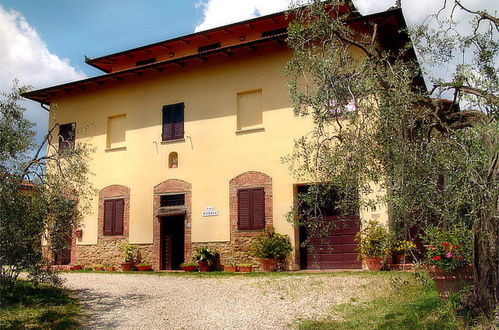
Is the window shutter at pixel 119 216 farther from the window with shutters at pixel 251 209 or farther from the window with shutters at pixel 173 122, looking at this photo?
the window with shutters at pixel 251 209

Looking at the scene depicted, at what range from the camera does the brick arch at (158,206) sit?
16.4 meters

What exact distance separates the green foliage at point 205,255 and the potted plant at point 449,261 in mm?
8840

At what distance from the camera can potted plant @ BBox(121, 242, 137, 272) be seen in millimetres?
16872

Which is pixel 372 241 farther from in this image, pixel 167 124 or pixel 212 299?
pixel 167 124

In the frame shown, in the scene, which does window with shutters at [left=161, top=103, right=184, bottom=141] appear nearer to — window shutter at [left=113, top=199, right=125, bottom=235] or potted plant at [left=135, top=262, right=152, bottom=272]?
window shutter at [left=113, top=199, right=125, bottom=235]

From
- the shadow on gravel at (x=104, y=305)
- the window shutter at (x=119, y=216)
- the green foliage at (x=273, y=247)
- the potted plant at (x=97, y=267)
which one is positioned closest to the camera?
the shadow on gravel at (x=104, y=305)

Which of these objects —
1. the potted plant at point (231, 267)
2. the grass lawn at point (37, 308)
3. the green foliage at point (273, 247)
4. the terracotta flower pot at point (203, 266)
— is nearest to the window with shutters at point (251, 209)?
the green foliage at point (273, 247)

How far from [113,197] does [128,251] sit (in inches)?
90.9

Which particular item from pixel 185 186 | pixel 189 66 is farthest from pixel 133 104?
pixel 185 186

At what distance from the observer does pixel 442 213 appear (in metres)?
5.41

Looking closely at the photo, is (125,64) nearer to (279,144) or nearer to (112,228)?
Result: (112,228)

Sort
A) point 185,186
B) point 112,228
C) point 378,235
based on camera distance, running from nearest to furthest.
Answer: point 378,235, point 185,186, point 112,228

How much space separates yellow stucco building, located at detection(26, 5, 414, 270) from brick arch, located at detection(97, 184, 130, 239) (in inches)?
1.6

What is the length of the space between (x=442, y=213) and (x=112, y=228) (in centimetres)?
1458
